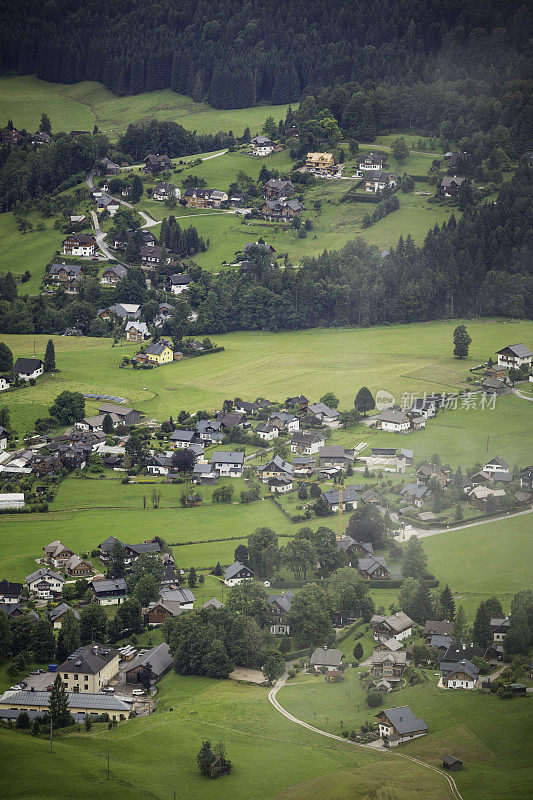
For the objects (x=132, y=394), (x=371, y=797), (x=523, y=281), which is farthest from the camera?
(x=523, y=281)

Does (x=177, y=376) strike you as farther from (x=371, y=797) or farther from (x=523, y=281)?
(x=371, y=797)

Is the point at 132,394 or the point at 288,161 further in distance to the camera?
the point at 288,161

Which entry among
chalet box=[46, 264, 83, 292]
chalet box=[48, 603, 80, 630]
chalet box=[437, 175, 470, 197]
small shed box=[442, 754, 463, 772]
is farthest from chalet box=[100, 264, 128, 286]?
small shed box=[442, 754, 463, 772]

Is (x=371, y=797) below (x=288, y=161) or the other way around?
below

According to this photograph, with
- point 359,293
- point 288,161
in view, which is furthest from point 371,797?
point 288,161

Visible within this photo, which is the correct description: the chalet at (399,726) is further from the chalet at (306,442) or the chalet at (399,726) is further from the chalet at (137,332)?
the chalet at (137,332)

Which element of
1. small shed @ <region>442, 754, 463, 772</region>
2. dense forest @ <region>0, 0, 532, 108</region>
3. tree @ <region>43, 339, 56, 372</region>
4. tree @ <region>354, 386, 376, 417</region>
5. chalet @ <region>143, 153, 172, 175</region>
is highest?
dense forest @ <region>0, 0, 532, 108</region>

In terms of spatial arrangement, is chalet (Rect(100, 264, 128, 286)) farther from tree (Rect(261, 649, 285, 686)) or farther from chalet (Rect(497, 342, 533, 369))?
tree (Rect(261, 649, 285, 686))
